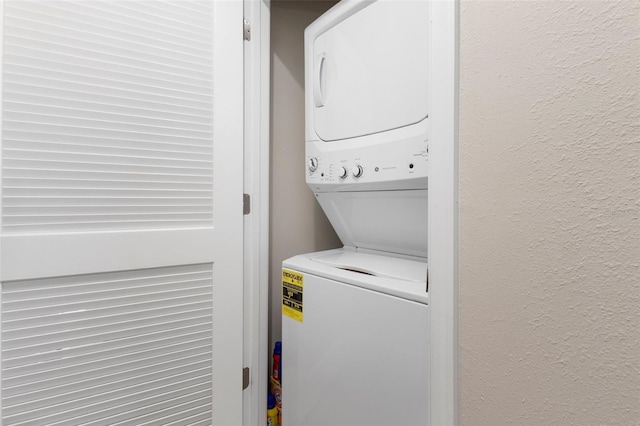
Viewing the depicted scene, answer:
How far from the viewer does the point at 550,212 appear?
1.77 ft

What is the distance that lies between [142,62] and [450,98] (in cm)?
111

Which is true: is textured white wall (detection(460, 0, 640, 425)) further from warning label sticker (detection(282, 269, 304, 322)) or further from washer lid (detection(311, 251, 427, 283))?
warning label sticker (detection(282, 269, 304, 322))

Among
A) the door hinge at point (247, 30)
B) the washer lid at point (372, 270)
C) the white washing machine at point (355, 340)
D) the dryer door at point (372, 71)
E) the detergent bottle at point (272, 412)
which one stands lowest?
the detergent bottle at point (272, 412)

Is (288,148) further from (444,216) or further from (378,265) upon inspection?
(444,216)

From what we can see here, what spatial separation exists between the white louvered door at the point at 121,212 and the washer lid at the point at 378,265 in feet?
1.47

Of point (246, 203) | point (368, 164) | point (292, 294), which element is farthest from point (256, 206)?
point (368, 164)

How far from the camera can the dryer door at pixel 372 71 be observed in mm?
992

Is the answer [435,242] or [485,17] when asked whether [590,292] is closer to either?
[435,242]

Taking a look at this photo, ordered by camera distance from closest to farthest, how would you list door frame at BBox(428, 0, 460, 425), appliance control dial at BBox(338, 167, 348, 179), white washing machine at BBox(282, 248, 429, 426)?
door frame at BBox(428, 0, 460, 425) < white washing machine at BBox(282, 248, 429, 426) < appliance control dial at BBox(338, 167, 348, 179)

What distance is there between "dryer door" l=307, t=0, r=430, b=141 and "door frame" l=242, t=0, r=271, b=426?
268mm

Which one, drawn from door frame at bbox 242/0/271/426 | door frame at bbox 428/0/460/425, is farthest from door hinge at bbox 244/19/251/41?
door frame at bbox 428/0/460/425

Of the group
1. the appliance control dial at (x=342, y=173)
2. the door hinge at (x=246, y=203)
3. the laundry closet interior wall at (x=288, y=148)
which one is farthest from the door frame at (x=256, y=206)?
the appliance control dial at (x=342, y=173)

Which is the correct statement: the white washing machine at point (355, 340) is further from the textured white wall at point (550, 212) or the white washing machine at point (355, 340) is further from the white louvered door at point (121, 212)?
the white louvered door at point (121, 212)

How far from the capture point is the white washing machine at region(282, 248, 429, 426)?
865mm
